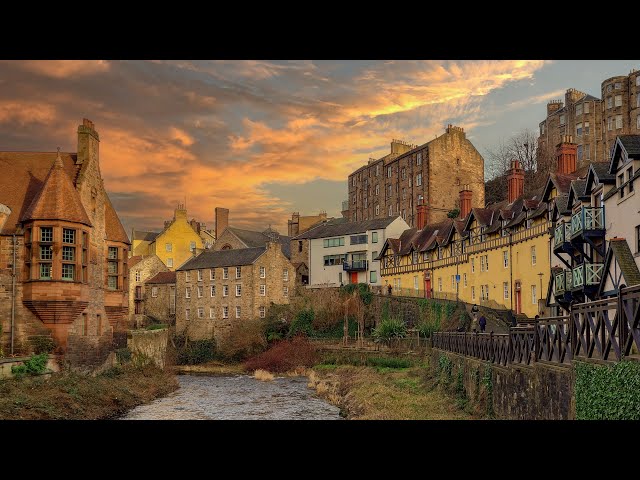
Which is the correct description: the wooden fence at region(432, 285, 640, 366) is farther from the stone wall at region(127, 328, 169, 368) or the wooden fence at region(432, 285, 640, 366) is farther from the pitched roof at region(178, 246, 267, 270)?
the pitched roof at region(178, 246, 267, 270)

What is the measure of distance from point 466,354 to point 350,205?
180ft

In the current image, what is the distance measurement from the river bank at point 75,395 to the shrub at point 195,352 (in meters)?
21.3

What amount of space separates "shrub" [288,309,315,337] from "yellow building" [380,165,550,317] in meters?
7.10

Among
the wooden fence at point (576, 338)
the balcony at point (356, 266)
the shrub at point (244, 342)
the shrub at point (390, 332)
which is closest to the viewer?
the wooden fence at point (576, 338)

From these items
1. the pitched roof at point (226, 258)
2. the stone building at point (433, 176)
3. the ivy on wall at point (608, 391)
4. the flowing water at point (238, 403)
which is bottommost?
the flowing water at point (238, 403)

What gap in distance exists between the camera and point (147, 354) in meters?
33.5

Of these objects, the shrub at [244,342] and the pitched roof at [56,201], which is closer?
the pitched roof at [56,201]

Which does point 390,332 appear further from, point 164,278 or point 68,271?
point 164,278

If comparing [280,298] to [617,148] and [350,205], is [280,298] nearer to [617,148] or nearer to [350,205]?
[350,205]

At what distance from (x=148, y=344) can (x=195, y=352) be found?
18021mm

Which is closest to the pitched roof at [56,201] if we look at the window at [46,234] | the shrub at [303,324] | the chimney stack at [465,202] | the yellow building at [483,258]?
the window at [46,234]

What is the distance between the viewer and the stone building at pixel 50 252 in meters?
22.5

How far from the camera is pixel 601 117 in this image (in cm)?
7112

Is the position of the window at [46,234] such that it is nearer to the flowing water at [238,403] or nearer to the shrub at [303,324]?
the flowing water at [238,403]
